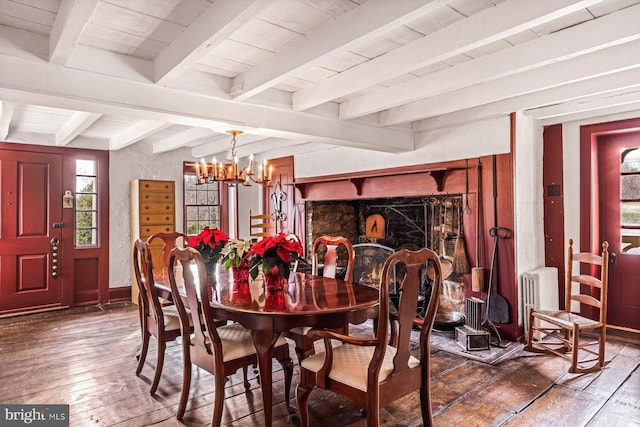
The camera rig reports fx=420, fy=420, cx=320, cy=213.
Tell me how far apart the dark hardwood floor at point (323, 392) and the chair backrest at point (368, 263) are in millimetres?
1695

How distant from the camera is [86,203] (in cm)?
545

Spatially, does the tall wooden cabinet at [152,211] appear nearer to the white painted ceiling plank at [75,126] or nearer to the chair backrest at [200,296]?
the white painted ceiling plank at [75,126]

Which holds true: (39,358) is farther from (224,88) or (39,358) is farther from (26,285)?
(224,88)

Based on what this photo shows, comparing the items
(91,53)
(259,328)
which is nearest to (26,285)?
(91,53)

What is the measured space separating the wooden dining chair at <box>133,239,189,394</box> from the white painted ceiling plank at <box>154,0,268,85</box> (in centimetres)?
119

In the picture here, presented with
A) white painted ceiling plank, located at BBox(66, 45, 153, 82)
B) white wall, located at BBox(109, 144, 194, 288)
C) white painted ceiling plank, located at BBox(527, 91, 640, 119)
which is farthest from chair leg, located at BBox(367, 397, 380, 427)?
white wall, located at BBox(109, 144, 194, 288)

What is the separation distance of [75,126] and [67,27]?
8.83 feet

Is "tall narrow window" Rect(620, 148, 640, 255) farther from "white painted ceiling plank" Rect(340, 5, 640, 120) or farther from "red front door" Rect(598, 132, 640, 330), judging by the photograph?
"white painted ceiling plank" Rect(340, 5, 640, 120)

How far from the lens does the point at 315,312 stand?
6.92ft

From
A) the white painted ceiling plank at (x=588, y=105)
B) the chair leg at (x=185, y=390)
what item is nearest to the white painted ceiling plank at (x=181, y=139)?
the chair leg at (x=185, y=390)

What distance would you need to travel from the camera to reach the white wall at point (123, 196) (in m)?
5.58

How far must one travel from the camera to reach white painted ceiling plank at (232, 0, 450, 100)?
5.65ft

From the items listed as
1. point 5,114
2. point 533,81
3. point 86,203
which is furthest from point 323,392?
point 86,203

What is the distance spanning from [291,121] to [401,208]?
2.26 meters
